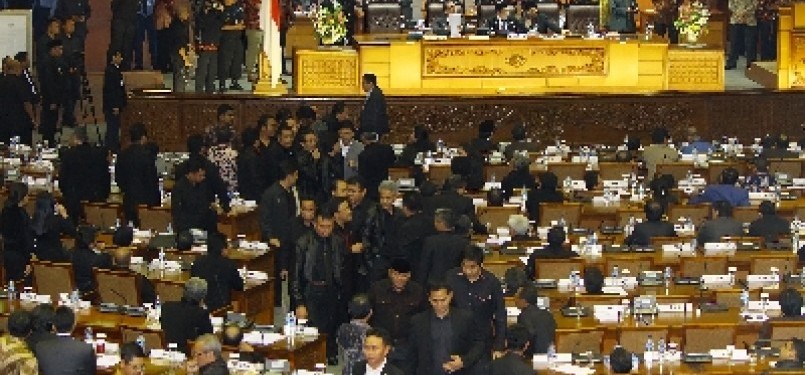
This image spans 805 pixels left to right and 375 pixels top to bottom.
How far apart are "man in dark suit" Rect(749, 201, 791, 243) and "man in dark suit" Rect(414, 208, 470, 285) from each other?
4.25m

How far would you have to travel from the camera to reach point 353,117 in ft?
112

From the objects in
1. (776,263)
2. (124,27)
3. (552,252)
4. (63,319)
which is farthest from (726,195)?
(124,27)

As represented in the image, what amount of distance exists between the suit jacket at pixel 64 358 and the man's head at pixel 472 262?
339 centimetres

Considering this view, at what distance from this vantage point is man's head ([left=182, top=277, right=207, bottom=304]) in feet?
62.1

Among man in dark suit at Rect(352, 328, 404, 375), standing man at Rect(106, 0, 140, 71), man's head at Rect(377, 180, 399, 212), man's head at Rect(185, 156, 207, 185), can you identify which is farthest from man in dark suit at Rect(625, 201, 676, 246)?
standing man at Rect(106, 0, 140, 71)

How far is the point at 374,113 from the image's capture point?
101 feet

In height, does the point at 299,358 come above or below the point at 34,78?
below

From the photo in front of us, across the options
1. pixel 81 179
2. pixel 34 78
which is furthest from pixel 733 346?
pixel 34 78

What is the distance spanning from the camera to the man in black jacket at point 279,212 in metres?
23.4

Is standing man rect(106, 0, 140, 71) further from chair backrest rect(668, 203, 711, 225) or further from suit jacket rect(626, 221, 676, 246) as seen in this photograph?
suit jacket rect(626, 221, 676, 246)

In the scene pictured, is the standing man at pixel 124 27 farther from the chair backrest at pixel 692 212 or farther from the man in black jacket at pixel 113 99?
the chair backrest at pixel 692 212

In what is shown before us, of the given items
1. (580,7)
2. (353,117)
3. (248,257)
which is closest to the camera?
(248,257)

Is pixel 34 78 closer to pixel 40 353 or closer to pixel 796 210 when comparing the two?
pixel 796 210

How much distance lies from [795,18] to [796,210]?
33.5 ft
